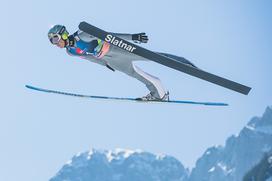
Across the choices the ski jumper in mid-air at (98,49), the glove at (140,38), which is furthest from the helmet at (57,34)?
the glove at (140,38)

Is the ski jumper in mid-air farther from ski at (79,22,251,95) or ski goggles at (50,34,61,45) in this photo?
ski at (79,22,251,95)

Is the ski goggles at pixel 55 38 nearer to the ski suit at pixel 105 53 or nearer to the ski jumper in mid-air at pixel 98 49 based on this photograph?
the ski jumper in mid-air at pixel 98 49

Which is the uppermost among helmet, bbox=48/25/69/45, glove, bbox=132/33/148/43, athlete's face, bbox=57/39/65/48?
glove, bbox=132/33/148/43

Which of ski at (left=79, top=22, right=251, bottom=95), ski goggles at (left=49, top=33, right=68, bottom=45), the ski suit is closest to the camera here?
ski at (left=79, top=22, right=251, bottom=95)

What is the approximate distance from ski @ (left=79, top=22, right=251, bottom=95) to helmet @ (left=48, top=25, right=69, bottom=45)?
126 inches

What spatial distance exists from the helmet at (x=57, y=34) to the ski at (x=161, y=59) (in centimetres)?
321

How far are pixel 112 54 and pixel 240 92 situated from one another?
4.96m

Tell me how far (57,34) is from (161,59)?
455cm

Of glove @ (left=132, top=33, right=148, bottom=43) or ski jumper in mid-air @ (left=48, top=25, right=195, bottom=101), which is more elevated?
glove @ (left=132, top=33, right=148, bottom=43)

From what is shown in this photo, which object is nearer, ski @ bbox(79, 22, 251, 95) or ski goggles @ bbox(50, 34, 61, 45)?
ski @ bbox(79, 22, 251, 95)

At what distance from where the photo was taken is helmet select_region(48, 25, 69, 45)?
2216cm

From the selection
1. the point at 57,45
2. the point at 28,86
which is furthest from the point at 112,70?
the point at 28,86

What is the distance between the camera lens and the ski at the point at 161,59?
741 inches

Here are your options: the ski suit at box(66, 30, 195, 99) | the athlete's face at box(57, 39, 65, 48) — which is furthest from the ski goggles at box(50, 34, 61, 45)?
the ski suit at box(66, 30, 195, 99)
